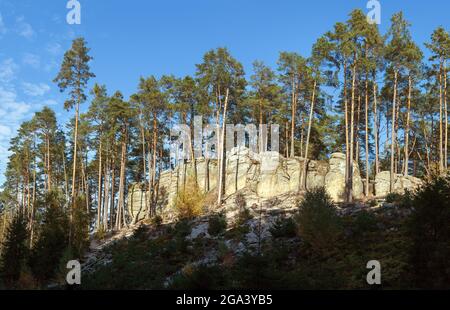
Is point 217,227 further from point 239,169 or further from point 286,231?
point 239,169

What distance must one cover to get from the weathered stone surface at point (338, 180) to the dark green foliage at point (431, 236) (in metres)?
A: 20.2

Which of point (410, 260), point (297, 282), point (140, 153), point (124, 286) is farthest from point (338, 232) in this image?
point (140, 153)

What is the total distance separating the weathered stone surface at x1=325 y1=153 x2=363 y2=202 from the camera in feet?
97.2

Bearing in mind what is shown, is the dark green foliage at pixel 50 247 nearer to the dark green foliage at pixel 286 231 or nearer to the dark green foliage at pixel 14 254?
the dark green foliage at pixel 14 254

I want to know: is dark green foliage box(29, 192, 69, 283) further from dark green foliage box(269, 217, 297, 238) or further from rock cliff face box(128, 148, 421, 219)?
rock cliff face box(128, 148, 421, 219)

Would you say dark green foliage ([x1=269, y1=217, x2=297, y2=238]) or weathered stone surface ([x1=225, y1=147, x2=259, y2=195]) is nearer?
dark green foliage ([x1=269, y1=217, x2=297, y2=238])

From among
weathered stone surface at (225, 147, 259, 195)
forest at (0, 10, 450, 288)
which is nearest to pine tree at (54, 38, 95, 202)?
forest at (0, 10, 450, 288)

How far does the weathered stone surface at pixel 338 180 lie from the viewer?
29.6 meters

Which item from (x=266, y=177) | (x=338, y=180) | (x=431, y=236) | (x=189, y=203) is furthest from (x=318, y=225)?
(x=266, y=177)

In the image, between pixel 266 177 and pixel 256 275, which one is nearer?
pixel 256 275

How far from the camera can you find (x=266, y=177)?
3328 cm

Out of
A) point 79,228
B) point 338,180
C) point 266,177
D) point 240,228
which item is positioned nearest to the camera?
point 240,228

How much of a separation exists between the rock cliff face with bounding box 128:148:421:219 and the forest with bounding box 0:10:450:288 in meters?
1.41

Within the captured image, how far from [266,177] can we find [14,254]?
68.9ft
